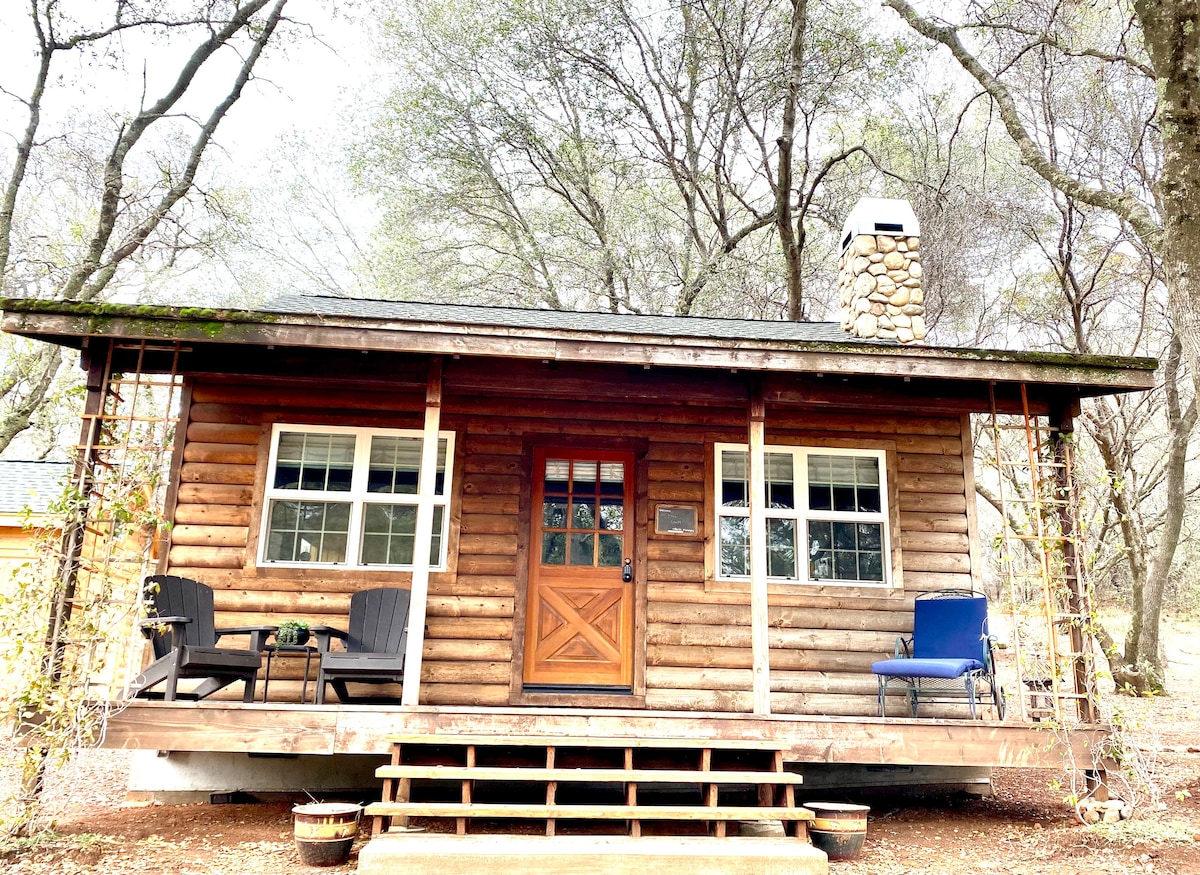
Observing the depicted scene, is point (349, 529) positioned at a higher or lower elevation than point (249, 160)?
lower

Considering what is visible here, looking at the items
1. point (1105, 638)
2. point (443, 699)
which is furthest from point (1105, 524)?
point (443, 699)

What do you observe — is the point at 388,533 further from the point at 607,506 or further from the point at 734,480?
the point at 734,480

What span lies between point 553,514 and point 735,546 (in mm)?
1425

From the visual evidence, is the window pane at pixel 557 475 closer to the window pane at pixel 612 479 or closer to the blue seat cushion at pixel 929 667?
the window pane at pixel 612 479

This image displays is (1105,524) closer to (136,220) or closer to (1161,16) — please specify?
(1161,16)

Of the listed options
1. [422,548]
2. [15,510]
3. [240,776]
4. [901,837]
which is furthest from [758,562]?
[15,510]

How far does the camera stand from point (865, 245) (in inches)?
292

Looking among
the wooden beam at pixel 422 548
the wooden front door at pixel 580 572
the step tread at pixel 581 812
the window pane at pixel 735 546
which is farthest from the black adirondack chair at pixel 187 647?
the window pane at pixel 735 546

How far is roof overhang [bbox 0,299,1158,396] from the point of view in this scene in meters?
5.05

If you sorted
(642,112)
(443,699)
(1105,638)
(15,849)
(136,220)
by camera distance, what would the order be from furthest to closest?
(642,112) < (136,220) < (1105,638) < (443,699) < (15,849)

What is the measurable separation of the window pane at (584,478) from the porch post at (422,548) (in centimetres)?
152

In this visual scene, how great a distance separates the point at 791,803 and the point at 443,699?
8.49ft

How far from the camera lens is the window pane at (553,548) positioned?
643cm

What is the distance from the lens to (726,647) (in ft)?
20.8
